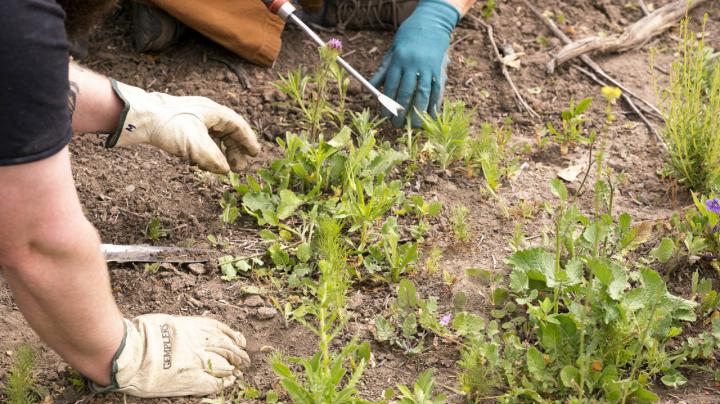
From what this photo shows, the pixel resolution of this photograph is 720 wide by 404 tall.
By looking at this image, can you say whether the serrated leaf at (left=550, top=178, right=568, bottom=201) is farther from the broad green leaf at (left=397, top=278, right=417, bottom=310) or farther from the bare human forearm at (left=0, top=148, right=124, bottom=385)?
the bare human forearm at (left=0, top=148, right=124, bottom=385)

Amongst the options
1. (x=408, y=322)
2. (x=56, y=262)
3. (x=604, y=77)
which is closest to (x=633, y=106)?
(x=604, y=77)

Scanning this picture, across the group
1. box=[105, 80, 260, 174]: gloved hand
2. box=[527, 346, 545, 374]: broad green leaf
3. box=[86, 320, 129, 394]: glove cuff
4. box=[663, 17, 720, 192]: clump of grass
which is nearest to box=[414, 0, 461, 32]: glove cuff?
box=[663, 17, 720, 192]: clump of grass

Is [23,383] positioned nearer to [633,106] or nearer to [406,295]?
[406,295]

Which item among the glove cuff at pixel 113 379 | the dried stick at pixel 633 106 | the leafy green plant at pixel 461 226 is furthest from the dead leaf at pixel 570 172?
the glove cuff at pixel 113 379

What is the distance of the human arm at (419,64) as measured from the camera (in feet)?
11.4

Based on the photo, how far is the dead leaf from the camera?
10.9 feet

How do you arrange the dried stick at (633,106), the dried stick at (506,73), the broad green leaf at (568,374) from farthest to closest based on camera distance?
the dried stick at (506,73) → the dried stick at (633,106) → the broad green leaf at (568,374)

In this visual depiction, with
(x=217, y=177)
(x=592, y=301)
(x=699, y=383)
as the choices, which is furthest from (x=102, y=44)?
(x=699, y=383)

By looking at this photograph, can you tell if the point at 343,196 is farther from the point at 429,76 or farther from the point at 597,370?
the point at 597,370

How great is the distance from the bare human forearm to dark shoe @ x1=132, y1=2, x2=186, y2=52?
1834mm

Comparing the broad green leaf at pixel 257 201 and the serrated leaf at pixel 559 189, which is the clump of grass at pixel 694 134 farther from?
the broad green leaf at pixel 257 201

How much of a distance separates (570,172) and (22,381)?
2117mm

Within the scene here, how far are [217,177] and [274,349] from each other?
86 centimetres

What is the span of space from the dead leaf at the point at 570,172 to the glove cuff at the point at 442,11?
880mm
